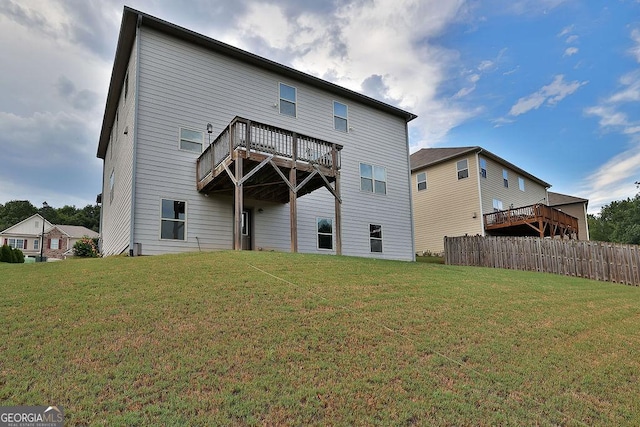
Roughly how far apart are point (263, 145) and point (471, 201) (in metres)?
16.7

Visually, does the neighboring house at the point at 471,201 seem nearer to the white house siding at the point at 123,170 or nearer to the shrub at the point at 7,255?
the white house siding at the point at 123,170

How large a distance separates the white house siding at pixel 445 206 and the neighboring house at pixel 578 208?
1568cm

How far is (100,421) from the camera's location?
287cm

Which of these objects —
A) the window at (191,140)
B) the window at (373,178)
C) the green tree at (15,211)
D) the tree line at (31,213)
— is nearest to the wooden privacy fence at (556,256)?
the window at (373,178)

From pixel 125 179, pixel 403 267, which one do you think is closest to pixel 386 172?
pixel 403 267

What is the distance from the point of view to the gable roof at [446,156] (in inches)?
926

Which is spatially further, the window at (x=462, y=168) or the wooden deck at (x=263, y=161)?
the window at (x=462, y=168)

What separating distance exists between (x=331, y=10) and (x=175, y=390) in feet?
48.0

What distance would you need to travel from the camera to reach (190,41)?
12.7 metres

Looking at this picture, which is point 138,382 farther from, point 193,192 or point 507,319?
point 193,192

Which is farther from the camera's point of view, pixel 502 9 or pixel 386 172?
pixel 386 172

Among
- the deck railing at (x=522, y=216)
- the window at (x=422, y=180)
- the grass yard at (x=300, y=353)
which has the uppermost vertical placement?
the window at (x=422, y=180)

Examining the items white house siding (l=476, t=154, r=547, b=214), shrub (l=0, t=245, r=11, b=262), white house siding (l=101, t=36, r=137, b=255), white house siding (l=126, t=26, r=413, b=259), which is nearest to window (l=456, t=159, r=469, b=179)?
white house siding (l=476, t=154, r=547, b=214)

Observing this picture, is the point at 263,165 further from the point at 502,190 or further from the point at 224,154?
the point at 502,190
